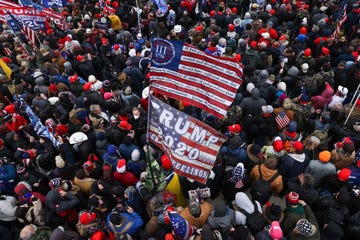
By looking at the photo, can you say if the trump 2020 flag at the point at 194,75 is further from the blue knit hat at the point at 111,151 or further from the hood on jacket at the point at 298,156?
the hood on jacket at the point at 298,156

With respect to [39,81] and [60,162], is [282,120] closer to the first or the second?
[60,162]

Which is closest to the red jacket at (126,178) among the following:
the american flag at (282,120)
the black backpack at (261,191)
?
the black backpack at (261,191)

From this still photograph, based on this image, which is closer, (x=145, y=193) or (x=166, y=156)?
(x=145, y=193)

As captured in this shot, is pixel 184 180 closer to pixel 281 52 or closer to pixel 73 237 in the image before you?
pixel 73 237

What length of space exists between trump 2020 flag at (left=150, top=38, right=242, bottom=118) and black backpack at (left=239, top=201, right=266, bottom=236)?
1.90m

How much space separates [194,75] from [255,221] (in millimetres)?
2778

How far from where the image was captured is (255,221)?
17.1 feet

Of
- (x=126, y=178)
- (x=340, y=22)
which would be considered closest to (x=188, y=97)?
(x=126, y=178)

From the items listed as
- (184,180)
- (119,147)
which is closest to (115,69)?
(119,147)

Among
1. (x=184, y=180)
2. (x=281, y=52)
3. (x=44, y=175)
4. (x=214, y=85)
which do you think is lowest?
(x=44, y=175)

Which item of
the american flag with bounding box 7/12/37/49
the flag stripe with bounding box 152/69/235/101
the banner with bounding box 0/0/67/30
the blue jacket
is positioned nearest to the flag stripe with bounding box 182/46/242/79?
the flag stripe with bounding box 152/69/235/101

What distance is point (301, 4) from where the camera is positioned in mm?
13570

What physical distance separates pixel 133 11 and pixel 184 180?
10223mm

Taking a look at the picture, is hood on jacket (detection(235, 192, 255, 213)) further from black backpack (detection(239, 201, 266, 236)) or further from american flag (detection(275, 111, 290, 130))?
american flag (detection(275, 111, 290, 130))
